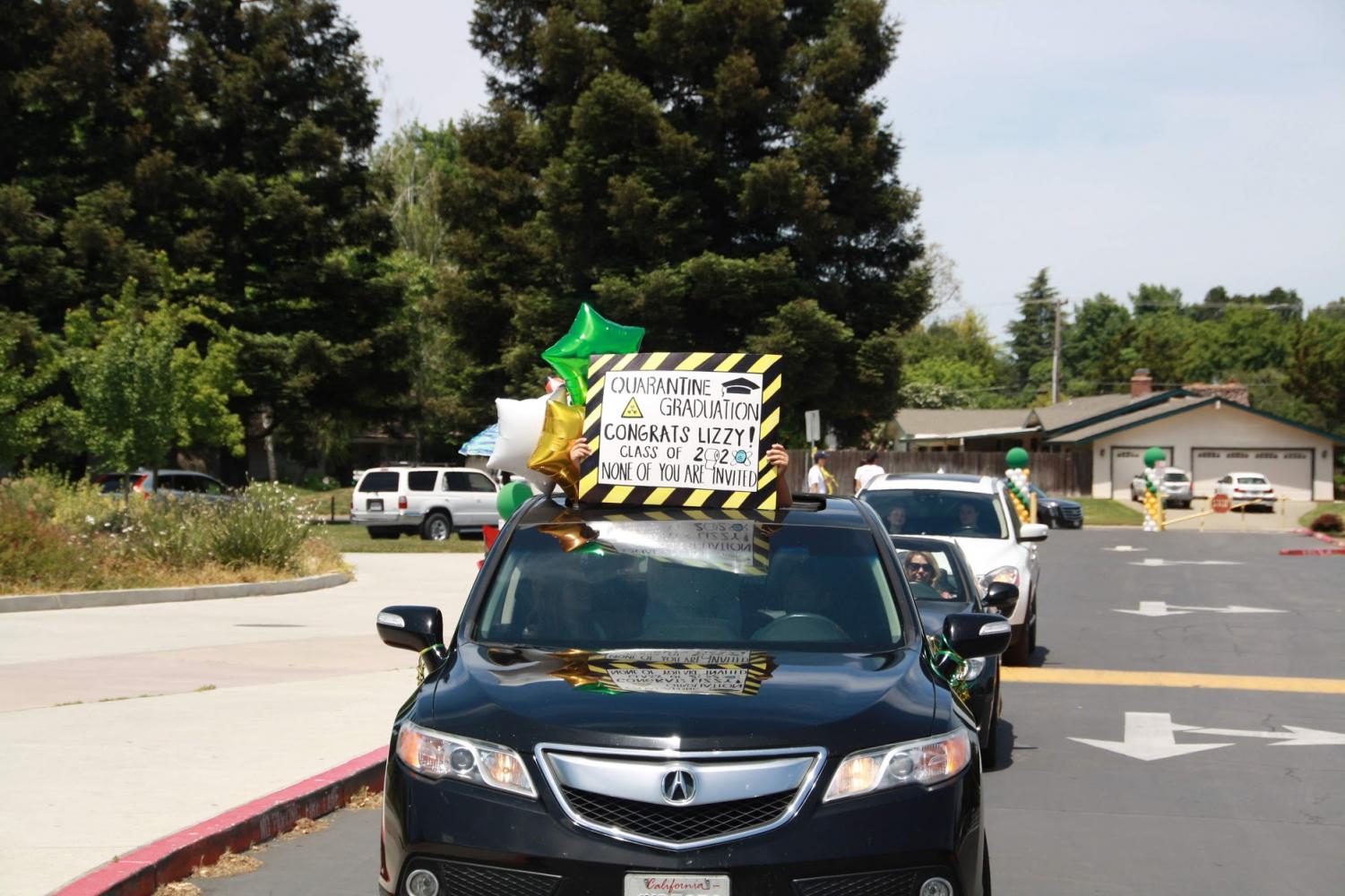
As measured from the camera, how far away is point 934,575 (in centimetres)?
1071

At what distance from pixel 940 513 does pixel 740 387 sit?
28.1ft

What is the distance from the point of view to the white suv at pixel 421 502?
34188mm

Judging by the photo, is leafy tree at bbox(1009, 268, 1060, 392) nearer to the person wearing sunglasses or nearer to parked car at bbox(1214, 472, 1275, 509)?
parked car at bbox(1214, 472, 1275, 509)

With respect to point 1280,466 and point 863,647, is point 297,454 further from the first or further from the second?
point 863,647

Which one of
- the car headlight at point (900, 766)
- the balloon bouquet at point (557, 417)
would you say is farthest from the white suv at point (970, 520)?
the car headlight at point (900, 766)

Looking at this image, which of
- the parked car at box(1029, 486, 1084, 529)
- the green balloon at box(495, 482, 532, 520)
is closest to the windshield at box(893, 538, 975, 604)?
the green balloon at box(495, 482, 532, 520)

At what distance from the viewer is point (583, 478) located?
6395 mm

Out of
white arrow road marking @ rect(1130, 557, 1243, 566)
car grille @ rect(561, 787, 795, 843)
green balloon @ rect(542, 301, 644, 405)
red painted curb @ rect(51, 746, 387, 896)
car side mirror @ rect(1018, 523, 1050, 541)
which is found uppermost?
green balloon @ rect(542, 301, 644, 405)

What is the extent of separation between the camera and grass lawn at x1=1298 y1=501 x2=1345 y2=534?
49.0 m

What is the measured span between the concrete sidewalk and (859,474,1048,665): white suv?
5003 mm

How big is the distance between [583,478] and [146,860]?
2.40 meters

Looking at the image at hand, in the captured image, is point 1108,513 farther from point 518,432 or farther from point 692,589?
point 692,589

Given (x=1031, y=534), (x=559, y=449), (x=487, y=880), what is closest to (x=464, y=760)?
(x=487, y=880)

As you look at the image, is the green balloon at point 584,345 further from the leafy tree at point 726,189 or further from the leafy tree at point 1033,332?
the leafy tree at point 1033,332
